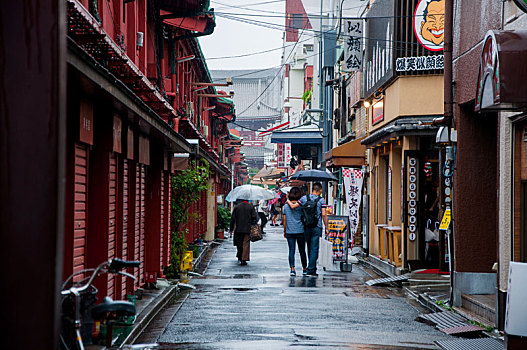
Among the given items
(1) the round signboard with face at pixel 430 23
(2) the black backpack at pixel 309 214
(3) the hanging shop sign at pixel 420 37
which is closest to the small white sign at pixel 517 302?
(2) the black backpack at pixel 309 214

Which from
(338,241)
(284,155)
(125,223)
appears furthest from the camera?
(284,155)

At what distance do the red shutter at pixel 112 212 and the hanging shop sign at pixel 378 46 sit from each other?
1063cm

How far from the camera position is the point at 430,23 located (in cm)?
1877

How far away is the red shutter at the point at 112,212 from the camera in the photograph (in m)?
10.7

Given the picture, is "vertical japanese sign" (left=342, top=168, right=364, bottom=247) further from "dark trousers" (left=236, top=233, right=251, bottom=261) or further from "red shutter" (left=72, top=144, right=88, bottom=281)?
"red shutter" (left=72, top=144, right=88, bottom=281)

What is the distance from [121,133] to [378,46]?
13230mm

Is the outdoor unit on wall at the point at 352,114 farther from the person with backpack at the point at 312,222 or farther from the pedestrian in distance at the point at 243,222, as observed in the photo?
the person with backpack at the point at 312,222

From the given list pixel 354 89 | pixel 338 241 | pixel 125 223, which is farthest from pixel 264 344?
pixel 354 89

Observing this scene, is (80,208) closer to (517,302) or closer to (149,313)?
(149,313)

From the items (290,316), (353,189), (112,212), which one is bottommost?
(290,316)

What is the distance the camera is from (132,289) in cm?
1289

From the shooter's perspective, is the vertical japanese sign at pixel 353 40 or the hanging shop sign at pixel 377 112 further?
the vertical japanese sign at pixel 353 40

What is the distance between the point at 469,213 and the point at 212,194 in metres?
23.6

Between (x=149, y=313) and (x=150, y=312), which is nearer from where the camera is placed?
(x=149, y=313)
